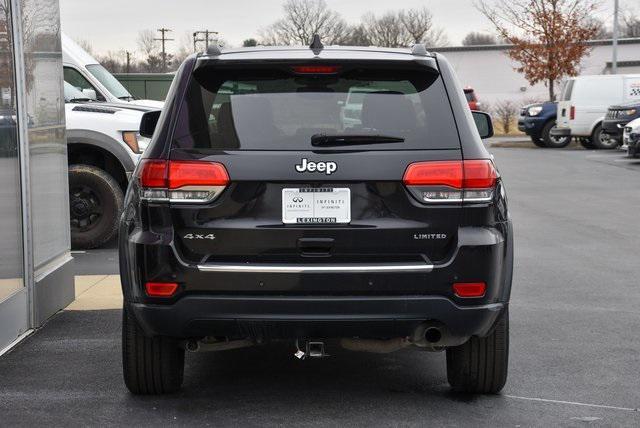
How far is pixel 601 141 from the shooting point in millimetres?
30484

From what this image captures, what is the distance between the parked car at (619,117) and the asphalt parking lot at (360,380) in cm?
1923

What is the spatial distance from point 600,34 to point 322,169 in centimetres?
9245

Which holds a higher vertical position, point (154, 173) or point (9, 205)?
point (154, 173)

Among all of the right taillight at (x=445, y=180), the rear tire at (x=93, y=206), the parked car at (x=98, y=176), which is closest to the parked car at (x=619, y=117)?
the parked car at (x=98, y=176)

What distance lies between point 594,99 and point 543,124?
2976 mm

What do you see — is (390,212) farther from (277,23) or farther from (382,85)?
(277,23)

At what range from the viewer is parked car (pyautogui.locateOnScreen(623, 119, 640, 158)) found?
955 inches

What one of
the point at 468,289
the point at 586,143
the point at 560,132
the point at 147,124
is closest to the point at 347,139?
the point at 468,289

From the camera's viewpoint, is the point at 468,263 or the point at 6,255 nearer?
the point at 468,263

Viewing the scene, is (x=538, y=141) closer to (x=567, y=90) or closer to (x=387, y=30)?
(x=567, y=90)

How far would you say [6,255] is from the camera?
21.6 feet

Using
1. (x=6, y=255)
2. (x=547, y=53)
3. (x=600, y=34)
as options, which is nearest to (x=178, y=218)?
(x=6, y=255)

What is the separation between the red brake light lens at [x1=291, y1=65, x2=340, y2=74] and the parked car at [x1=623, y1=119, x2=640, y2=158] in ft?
67.3

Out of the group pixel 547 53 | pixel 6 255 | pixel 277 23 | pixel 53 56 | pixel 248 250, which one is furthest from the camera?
pixel 277 23
